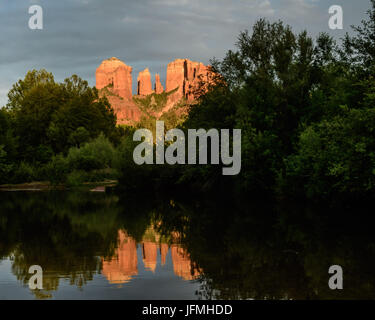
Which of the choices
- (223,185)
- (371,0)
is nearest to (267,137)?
(223,185)

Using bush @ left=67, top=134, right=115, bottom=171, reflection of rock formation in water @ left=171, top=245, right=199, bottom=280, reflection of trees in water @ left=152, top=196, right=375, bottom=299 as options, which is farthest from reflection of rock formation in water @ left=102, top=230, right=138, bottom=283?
bush @ left=67, top=134, right=115, bottom=171

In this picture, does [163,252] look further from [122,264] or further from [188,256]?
[122,264]

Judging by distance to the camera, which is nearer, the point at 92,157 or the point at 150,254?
the point at 150,254

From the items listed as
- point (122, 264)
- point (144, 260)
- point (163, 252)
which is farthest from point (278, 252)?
point (122, 264)

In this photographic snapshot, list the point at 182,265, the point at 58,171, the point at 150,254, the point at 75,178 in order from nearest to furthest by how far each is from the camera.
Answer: the point at 182,265, the point at 150,254, the point at 75,178, the point at 58,171

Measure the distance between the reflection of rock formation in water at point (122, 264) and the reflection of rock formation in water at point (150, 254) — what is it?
27 centimetres

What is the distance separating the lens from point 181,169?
45.8m

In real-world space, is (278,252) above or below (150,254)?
above

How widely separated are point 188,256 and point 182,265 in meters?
1.18

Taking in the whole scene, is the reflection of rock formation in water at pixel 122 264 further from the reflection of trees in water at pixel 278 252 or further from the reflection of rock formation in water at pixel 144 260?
the reflection of trees in water at pixel 278 252

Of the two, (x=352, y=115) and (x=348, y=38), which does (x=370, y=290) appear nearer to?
(x=352, y=115)

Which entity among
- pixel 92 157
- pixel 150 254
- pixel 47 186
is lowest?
pixel 150 254

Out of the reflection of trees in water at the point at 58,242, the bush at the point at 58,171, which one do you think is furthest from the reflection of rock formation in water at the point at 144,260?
the bush at the point at 58,171

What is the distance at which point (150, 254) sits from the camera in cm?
1377
